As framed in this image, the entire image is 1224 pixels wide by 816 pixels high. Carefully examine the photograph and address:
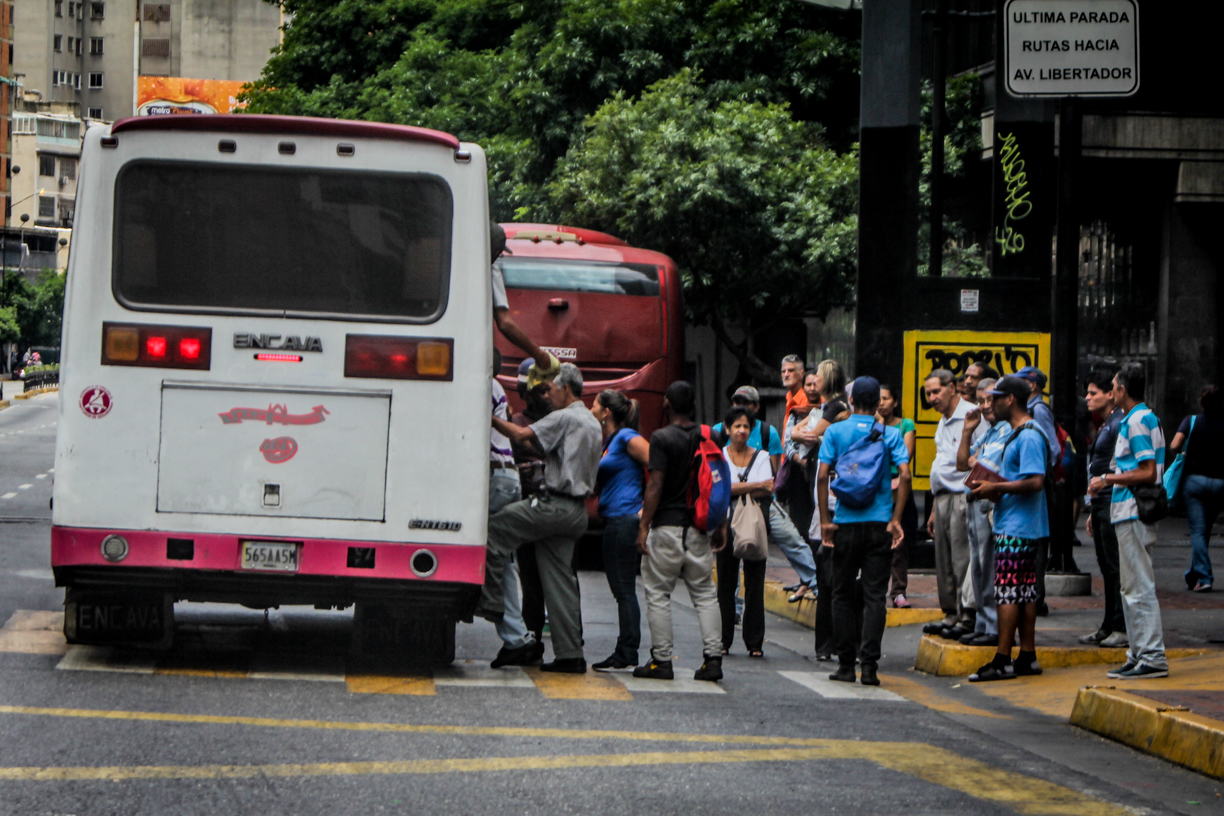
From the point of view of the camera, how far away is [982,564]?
10.1 metres

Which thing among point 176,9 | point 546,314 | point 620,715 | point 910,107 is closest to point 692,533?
point 620,715

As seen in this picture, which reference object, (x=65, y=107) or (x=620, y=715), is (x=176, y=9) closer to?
(x=65, y=107)

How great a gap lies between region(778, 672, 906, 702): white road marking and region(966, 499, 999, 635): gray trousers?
1.18 m

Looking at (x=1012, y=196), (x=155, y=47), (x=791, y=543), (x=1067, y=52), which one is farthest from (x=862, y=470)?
(x=155, y=47)

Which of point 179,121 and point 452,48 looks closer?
point 179,121

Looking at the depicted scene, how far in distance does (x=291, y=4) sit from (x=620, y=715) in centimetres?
3598

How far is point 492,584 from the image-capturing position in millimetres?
9070

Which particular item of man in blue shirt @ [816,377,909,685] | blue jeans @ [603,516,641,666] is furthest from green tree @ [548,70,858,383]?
blue jeans @ [603,516,641,666]

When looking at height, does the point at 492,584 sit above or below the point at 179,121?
below

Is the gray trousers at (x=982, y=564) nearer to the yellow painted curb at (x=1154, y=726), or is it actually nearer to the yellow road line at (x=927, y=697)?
the yellow road line at (x=927, y=697)

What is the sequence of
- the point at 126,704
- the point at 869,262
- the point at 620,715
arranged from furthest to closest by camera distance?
the point at 869,262
the point at 620,715
the point at 126,704

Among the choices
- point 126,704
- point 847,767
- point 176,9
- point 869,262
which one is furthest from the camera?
point 176,9

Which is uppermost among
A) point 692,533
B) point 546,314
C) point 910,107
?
point 910,107

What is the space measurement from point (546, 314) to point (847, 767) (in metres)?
10.7
